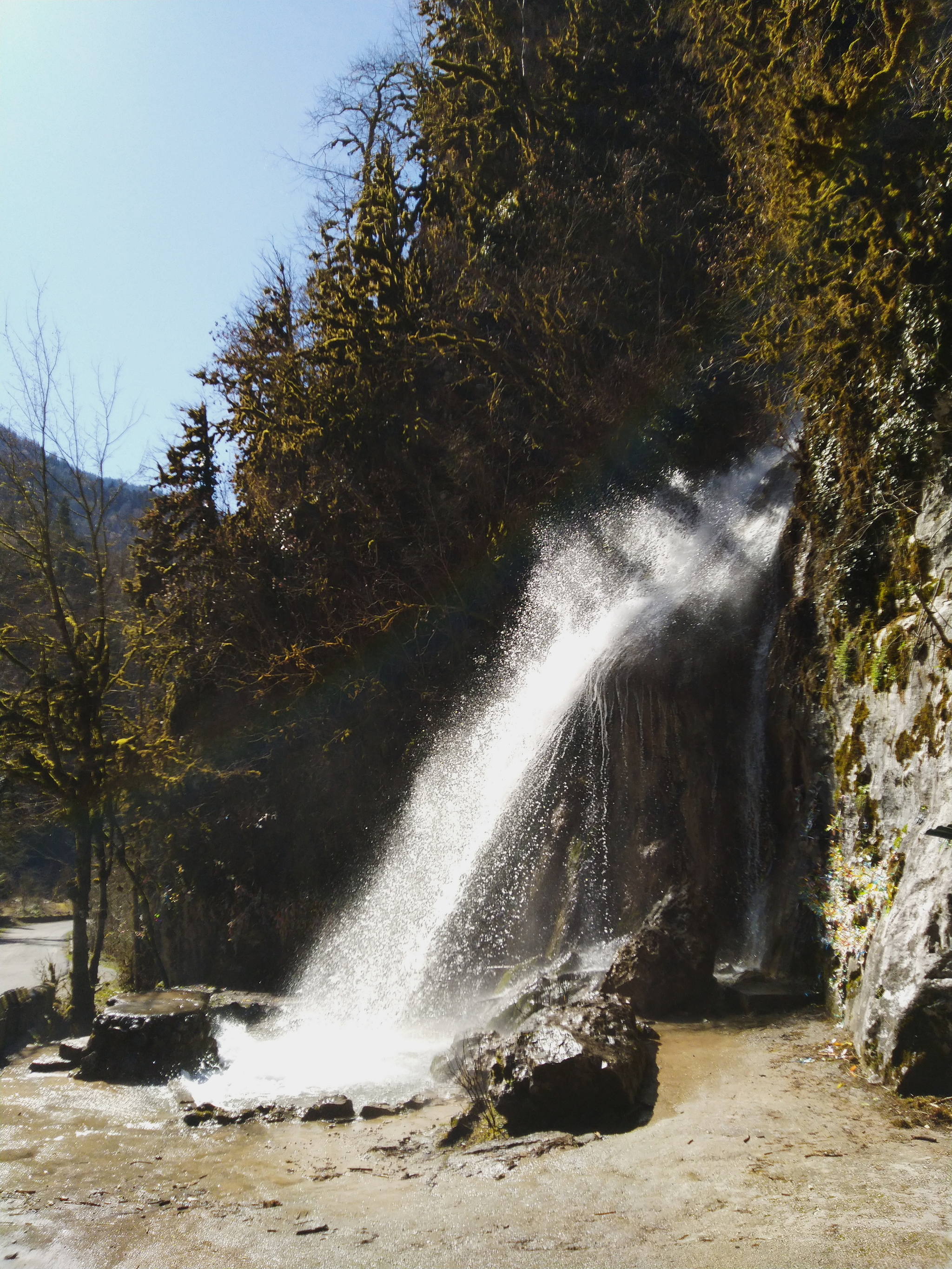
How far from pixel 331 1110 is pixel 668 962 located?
9.08ft

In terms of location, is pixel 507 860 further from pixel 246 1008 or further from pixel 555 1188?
pixel 555 1188

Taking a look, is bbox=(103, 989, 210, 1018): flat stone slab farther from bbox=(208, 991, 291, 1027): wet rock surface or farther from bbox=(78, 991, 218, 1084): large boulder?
bbox=(208, 991, 291, 1027): wet rock surface

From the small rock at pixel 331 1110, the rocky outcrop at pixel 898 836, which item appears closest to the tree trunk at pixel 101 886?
the small rock at pixel 331 1110

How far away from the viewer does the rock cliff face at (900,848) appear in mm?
4406

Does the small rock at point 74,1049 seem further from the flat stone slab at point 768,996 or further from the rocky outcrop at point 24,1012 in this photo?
the flat stone slab at point 768,996

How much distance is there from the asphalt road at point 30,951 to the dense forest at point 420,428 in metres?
1.88

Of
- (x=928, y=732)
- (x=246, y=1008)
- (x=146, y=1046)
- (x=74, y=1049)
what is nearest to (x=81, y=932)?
(x=246, y=1008)

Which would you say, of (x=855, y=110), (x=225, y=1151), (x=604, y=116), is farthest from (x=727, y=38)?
(x=225, y=1151)

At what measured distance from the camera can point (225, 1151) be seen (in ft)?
18.7

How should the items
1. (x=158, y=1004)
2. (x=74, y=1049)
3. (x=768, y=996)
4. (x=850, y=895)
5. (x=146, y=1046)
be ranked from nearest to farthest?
(x=850, y=895) → (x=768, y=996) → (x=146, y=1046) → (x=74, y=1049) → (x=158, y=1004)

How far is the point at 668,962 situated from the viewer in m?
7.08

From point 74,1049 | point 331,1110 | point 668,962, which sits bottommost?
point 74,1049

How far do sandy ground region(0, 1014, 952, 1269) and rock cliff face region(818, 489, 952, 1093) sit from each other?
34cm

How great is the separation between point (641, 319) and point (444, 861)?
10.3m
